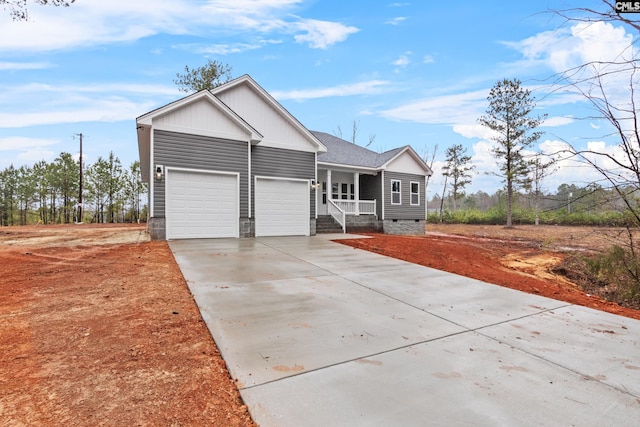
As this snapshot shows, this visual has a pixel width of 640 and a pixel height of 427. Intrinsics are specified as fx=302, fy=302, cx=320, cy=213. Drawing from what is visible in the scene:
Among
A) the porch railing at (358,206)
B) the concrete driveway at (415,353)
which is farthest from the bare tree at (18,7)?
the porch railing at (358,206)

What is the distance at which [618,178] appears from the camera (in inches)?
141

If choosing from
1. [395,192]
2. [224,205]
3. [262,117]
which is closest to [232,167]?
[224,205]

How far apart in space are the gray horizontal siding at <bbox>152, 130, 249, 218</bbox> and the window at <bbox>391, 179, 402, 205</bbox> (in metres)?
9.29

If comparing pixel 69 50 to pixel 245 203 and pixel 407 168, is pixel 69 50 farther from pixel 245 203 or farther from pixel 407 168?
pixel 407 168

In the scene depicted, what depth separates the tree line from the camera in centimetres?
2905

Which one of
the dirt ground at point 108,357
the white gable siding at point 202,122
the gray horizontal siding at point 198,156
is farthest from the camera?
the white gable siding at point 202,122

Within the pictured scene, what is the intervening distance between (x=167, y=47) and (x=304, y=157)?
6.78 m

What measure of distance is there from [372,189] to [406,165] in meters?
2.56

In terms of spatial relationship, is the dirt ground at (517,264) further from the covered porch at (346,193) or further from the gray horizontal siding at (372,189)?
the gray horizontal siding at (372,189)

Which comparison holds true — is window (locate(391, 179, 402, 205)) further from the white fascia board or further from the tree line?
the tree line

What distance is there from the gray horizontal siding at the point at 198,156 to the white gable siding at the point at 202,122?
7.5 inches

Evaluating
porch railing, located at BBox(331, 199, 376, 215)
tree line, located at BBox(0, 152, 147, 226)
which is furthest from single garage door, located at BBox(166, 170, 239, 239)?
tree line, located at BBox(0, 152, 147, 226)

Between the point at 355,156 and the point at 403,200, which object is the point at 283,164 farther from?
the point at 403,200

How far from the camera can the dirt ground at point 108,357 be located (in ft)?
5.85
